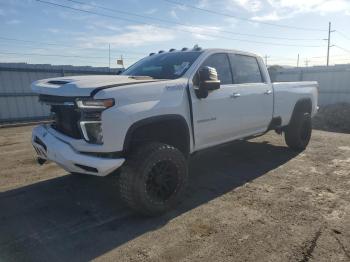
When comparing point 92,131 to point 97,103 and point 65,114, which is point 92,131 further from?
point 65,114

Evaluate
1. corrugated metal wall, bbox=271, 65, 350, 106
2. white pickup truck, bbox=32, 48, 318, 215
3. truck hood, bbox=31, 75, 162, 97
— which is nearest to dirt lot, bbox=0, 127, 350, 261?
white pickup truck, bbox=32, 48, 318, 215

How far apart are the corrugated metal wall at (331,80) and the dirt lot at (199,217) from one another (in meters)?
12.9

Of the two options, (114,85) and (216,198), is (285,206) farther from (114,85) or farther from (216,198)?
(114,85)

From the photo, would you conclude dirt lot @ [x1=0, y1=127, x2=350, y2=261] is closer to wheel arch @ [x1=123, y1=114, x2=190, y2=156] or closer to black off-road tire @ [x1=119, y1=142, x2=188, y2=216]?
black off-road tire @ [x1=119, y1=142, x2=188, y2=216]

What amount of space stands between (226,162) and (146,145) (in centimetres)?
278

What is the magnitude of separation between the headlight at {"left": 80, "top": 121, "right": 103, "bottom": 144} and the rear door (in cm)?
241

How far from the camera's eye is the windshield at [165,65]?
14.4 feet

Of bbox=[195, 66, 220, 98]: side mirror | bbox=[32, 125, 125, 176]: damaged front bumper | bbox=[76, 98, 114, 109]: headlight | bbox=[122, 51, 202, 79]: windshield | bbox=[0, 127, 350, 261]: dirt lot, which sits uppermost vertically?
bbox=[122, 51, 202, 79]: windshield

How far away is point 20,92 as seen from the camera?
41.5ft

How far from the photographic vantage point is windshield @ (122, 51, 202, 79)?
4.38m

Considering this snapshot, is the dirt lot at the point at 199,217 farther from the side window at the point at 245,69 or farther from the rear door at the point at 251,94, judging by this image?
the side window at the point at 245,69

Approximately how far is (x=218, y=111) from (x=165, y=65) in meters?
1.02

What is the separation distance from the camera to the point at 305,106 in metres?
6.87

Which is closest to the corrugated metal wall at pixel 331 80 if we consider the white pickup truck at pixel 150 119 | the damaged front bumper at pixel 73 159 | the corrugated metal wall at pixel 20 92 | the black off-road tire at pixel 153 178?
the corrugated metal wall at pixel 20 92
